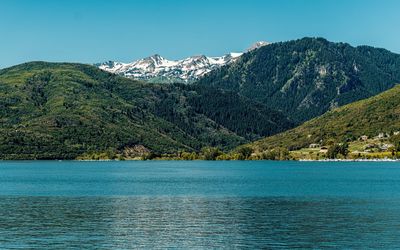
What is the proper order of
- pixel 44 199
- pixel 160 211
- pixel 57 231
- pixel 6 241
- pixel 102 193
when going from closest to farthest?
pixel 6 241 → pixel 57 231 → pixel 160 211 → pixel 44 199 → pixel 102 193

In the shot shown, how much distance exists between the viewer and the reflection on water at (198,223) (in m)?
93.6

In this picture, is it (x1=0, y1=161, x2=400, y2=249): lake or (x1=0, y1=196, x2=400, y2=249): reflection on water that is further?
(x1=0, y1=161, x2=400, y2=249): lake

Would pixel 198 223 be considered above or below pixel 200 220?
below

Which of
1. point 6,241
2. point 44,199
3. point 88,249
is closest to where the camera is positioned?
point 88,249

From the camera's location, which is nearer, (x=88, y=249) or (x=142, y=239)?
(x=88, y=249)

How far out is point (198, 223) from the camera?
113 metres

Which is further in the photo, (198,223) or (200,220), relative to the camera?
(200,220)

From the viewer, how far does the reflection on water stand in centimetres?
9356

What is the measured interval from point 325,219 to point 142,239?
122 ft


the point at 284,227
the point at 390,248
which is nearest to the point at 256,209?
the point at 284,227

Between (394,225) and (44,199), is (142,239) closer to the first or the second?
(394,225)

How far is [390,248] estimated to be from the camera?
289 ft

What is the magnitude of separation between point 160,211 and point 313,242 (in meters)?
45.9

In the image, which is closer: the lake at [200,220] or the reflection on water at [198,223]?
the reflection on water at [198,223]
